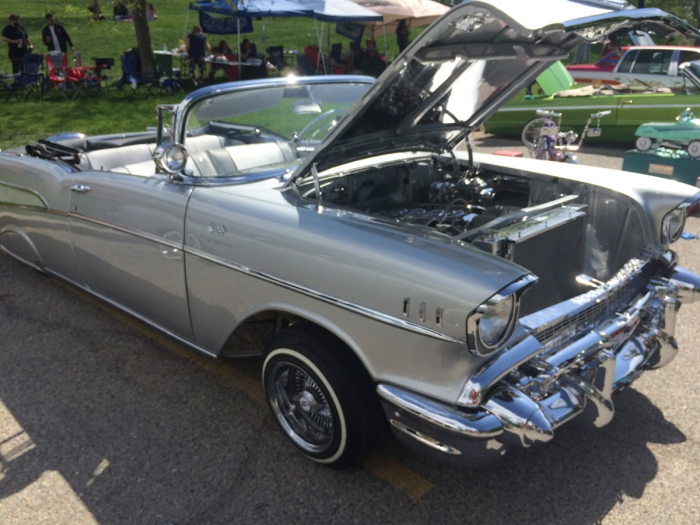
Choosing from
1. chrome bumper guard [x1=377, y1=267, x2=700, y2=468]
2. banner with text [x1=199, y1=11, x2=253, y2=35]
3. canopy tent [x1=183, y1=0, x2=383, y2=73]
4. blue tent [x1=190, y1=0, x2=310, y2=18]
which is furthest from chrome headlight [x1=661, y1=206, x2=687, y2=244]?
banner with text [x1=199, y1=11, x2=253, y2=35]

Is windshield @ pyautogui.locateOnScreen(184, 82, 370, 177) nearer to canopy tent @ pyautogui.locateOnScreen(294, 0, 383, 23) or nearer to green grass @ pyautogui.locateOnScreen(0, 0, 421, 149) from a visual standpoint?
green grass @ pyautogui.locateOnScreen(0, 0, 421, 149)

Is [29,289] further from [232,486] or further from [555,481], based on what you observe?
[555,481]

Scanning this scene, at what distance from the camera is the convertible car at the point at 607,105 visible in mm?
9086

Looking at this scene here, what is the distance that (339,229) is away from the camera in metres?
2.49

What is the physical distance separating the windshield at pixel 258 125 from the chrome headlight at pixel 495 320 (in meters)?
1.56

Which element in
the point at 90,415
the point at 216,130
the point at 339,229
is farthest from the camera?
the point at 216,130

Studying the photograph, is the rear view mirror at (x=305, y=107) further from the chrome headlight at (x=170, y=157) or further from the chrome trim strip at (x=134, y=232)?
the chrome trim strip at (x=134, y=232)

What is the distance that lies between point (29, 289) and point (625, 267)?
3.95 m

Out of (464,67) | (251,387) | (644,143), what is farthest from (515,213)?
(644,143)

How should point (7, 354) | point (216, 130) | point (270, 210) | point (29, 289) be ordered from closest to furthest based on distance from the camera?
point (270, 210), point (216, 130), point (7, 354), point (29, 289)

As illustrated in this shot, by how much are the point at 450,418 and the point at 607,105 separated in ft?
28.2

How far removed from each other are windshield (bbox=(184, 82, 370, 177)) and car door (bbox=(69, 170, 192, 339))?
0.90 ft

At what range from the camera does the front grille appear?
247cm

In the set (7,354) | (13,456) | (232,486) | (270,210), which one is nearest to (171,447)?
(232,486)
